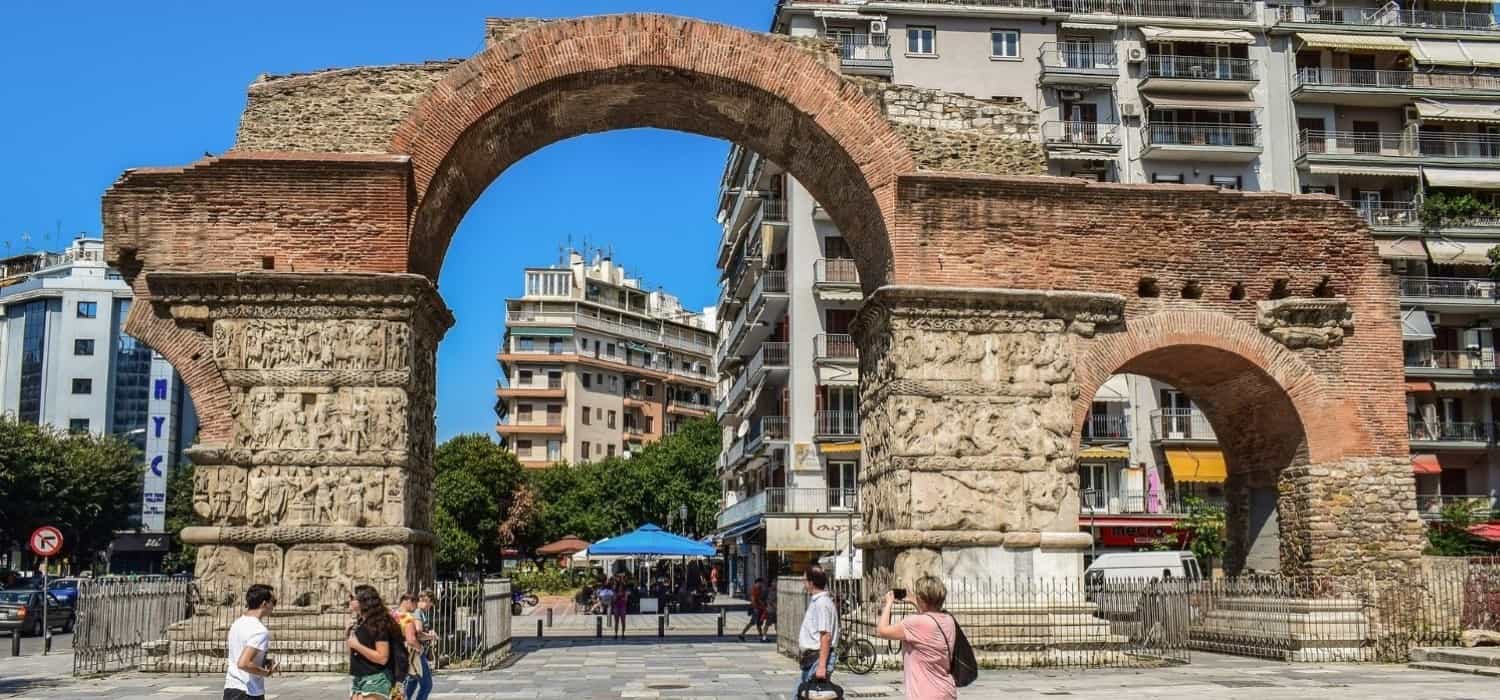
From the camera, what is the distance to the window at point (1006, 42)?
39.3m

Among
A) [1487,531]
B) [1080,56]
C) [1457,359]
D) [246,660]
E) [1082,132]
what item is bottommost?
[246,660]

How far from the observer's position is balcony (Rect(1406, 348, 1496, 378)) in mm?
39219

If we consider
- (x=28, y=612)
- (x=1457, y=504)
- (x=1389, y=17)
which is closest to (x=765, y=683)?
(x=28, y=612)

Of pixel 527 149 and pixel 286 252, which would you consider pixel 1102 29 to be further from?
pixel 286 252

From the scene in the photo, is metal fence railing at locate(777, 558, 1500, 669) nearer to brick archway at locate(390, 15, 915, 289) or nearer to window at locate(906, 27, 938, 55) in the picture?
brick archway at locate(390, 15, 915, 289)

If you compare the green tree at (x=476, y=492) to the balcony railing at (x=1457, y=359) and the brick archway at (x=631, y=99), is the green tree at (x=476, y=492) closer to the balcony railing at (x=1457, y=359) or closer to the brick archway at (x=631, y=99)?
the balcony railing at (x=1457, y=359)

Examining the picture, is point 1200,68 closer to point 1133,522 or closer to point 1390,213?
point 1390,213

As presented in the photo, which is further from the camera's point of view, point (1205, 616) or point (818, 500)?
point (818, 500)

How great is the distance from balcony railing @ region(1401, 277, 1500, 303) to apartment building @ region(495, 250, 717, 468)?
145ft

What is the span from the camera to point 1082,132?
39.6 meters

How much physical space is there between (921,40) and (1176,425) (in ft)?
43.3

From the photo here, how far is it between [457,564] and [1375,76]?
35.7 metres

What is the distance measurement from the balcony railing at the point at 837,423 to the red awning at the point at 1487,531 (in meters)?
14.7

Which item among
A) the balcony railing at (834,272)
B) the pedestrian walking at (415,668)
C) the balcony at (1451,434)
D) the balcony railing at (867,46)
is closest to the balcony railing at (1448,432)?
the balcony at (1451,434)
